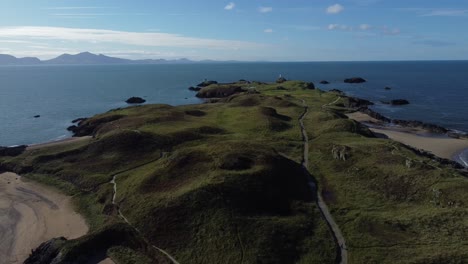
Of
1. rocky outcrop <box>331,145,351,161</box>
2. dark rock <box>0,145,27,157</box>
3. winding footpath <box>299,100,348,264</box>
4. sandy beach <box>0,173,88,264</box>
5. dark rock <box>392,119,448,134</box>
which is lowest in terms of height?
sandy beach <box>0,173,88,264</box>

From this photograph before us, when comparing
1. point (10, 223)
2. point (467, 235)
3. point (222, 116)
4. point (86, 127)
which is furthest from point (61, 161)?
point (467, 235)

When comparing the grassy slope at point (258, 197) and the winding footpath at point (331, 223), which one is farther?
the grassy slope at point (258, 197)

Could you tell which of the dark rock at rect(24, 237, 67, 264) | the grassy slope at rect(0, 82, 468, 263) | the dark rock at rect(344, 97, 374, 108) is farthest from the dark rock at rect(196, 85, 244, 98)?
the dark rock at rect(24, 237, 67, 264)

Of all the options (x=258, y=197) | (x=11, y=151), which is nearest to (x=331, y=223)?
(x=258, y=197)

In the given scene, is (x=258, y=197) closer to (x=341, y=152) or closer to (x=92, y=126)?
(x=341, y=152)

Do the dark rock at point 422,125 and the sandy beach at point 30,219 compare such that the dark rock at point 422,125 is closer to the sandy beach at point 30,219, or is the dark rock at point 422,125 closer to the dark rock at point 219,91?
the dark rock at point 219,91

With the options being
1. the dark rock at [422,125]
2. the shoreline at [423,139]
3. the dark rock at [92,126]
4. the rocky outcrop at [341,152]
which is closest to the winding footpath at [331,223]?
the rocky outcrop at [341,152]

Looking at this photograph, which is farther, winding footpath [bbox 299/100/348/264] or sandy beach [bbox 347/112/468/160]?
sandy beach [bbox 347/112/468/160]

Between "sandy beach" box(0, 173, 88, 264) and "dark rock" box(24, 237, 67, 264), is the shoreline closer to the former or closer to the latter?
"sandy beach" box(0, 173, 88, 264)
